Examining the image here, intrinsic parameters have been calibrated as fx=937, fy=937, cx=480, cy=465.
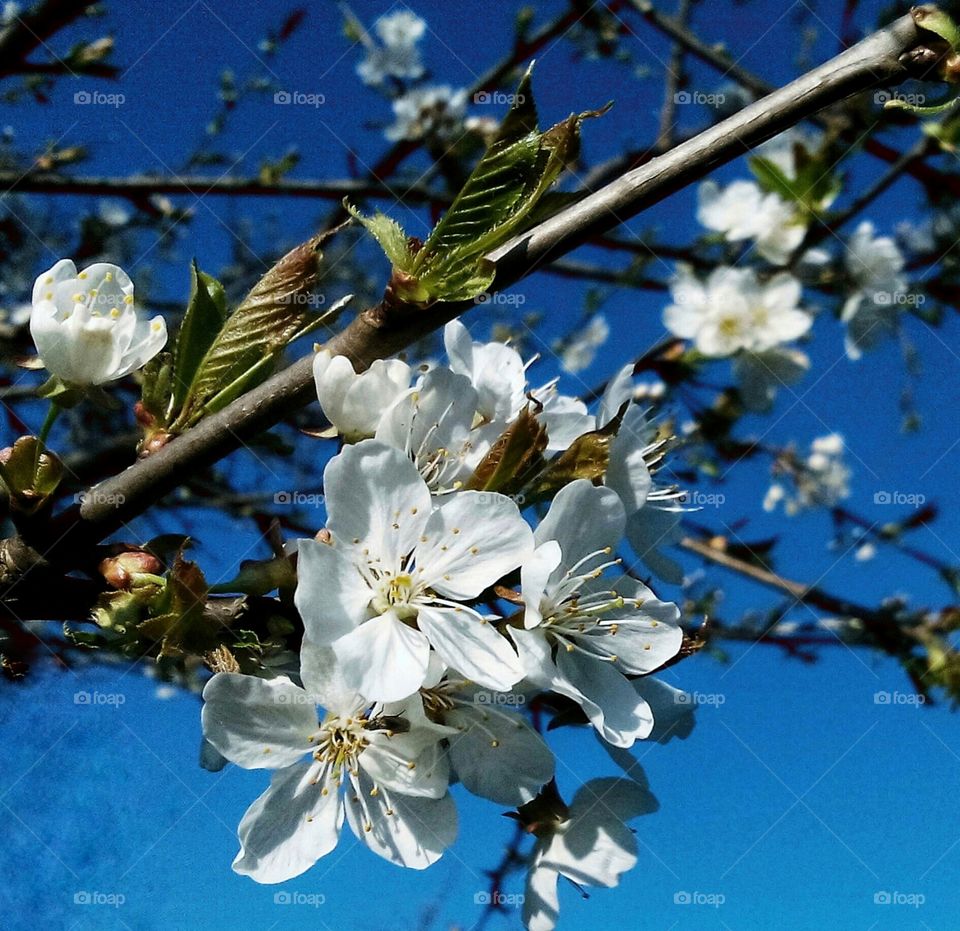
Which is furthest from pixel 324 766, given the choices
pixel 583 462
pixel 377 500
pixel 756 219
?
pixel 756 219

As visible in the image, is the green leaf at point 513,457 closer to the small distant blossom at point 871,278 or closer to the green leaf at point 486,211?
the green leaf at point 486,211

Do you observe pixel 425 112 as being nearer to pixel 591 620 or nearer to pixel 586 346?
pixel 586 346

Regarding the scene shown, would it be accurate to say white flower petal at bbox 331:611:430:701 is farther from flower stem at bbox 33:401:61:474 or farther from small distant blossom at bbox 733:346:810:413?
small distant blossom at bbox 733:346:810:413

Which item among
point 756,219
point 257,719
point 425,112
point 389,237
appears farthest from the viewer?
point 425,112

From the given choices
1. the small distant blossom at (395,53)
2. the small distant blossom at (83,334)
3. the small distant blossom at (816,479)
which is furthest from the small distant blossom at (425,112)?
the small distant blossom at (83,334)

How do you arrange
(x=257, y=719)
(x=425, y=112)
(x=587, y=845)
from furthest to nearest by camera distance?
(x=425, y=112), (x=587, y=845), (x=257, y=719)

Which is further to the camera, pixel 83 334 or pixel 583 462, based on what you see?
pixel 83 334
